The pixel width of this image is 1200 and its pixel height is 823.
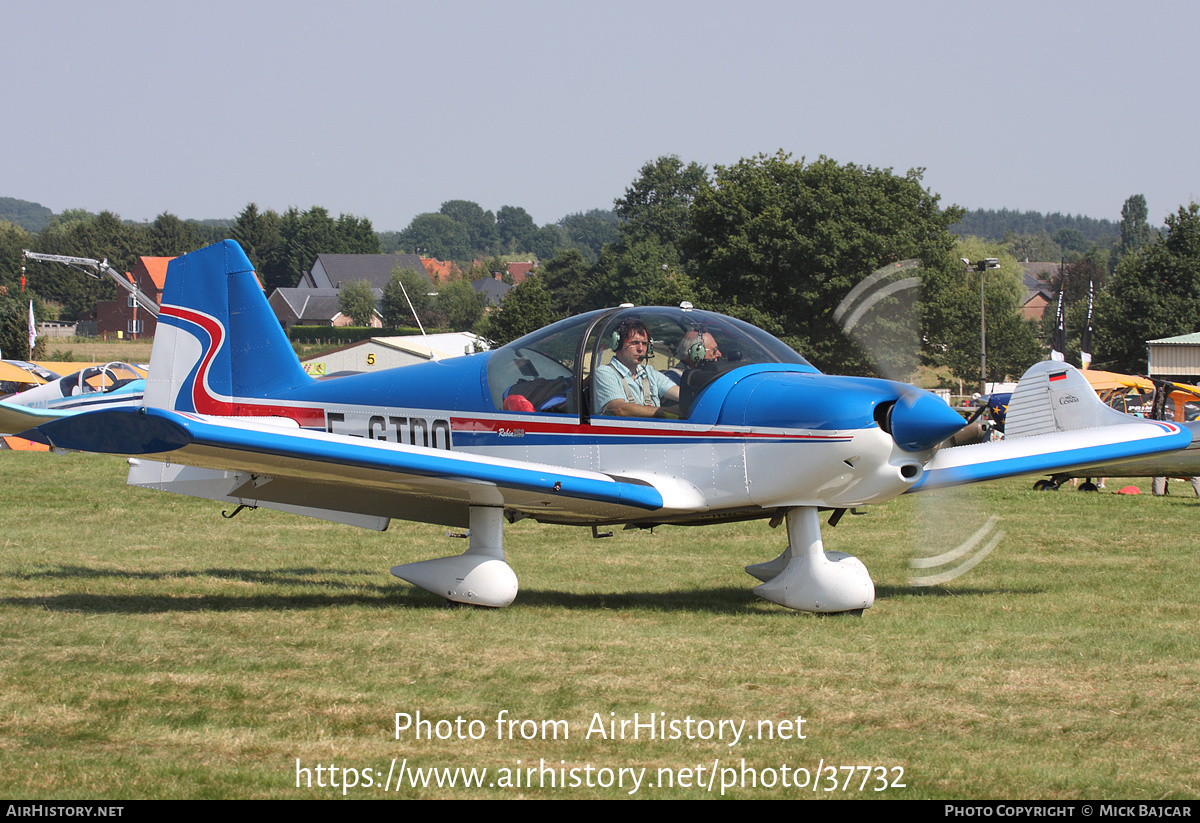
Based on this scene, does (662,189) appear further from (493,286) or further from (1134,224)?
(1134,224)

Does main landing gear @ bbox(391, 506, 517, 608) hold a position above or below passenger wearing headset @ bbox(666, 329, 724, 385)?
below

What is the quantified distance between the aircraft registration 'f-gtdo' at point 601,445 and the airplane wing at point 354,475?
14 mm

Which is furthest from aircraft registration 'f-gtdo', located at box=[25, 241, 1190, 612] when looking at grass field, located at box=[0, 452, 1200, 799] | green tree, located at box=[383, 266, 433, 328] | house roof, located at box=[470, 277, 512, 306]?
house roof, located at box=[470, 277, 512, 306]

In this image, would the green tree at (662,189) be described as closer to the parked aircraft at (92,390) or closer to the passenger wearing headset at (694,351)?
the parked aircraft at (92,390)

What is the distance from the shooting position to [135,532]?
11.5m

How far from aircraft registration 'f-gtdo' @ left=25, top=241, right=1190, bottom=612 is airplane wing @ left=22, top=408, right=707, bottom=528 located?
1cm

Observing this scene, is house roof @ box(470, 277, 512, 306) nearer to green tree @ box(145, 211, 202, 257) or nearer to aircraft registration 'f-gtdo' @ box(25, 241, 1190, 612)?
green tree @ box(145, 211, 202, 257)

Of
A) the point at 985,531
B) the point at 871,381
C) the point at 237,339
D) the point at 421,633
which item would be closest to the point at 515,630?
the point at 421,633

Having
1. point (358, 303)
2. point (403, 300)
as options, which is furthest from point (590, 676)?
point (358, 303)

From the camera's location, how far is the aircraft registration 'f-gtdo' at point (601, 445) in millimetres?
6398

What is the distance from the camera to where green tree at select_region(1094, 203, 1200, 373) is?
52750 mm

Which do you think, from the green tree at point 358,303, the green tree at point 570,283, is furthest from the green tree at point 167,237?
the green tree at point 570,283

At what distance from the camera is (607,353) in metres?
7.25

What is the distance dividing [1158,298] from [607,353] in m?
53.6
